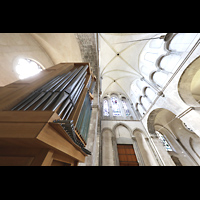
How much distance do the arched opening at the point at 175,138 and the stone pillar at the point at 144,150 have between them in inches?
25.3

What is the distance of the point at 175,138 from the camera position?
7.20m

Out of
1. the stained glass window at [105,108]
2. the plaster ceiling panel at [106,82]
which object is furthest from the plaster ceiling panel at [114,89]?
the stained glass window at [105,108]

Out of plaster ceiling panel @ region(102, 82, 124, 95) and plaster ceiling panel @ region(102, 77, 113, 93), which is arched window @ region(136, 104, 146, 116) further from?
plaster ceiling panel @ region(102, 77, 113, 93)

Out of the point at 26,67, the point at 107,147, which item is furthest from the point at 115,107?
the point at 26,67

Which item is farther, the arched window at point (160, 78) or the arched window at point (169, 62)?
the arched window at point (160, 78)

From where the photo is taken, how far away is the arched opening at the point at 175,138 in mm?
5685

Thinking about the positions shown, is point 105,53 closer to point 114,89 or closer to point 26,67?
point 114,89

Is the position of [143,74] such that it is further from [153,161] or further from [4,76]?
[4,76]

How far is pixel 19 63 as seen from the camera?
4.09 m

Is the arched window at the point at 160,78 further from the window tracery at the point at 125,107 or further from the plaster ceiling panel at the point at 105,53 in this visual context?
the plaster ceiling panel at the point at 105,53

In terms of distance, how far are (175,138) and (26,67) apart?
1311 centimetres

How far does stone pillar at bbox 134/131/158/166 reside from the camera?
4.93 metres

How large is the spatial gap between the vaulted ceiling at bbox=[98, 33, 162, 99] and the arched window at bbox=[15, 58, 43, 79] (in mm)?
6031

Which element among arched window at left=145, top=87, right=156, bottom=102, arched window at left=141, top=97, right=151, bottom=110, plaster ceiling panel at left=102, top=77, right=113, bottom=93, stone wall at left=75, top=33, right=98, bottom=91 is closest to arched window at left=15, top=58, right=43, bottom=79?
stone wall at left=75, top=33, right=98, bottom=91
